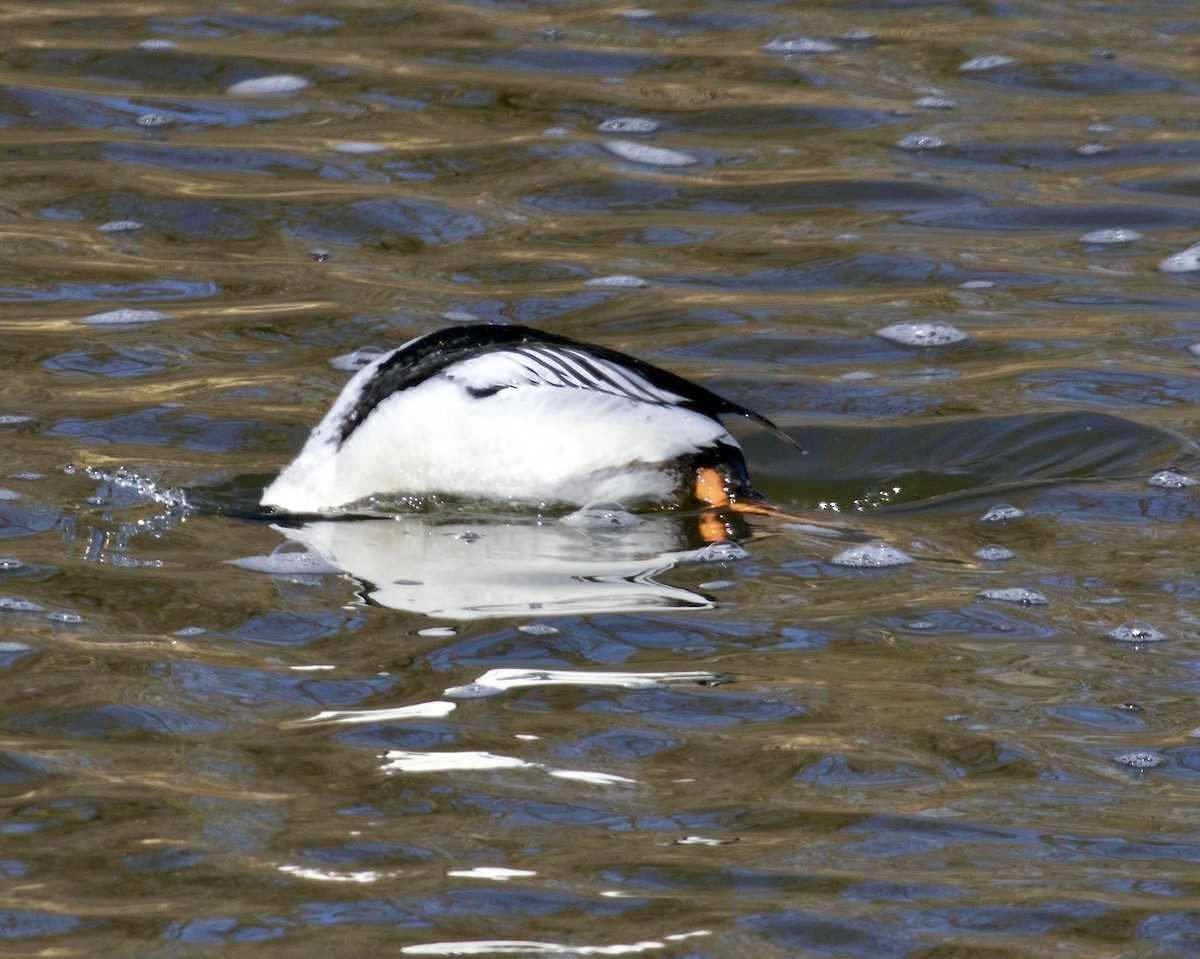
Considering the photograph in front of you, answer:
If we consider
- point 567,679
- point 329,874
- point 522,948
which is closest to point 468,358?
point 567,679

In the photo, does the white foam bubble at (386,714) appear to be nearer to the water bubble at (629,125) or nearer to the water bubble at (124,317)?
the water bubble at (124,317)

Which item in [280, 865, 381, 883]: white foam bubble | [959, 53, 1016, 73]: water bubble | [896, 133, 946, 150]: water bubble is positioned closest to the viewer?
[280, 865, 381, 883]: white foam bubble

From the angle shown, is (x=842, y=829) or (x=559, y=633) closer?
(x=842, y=829)

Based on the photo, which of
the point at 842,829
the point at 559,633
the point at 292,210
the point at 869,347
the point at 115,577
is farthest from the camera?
the point at 292,210

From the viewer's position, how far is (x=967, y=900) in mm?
3617

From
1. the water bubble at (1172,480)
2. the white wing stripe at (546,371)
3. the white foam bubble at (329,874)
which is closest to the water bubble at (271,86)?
the white wing stripe at (546,371)

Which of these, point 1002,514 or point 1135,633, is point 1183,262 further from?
point 1135,633

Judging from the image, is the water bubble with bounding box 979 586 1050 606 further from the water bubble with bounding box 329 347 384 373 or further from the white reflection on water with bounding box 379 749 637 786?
the water bubble with bounding box 329 347 384 373

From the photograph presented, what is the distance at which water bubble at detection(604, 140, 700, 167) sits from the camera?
9359 mm

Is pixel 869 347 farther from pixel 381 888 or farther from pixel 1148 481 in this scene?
pixel 381 888

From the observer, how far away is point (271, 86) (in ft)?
33.4

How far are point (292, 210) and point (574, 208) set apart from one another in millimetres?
1309

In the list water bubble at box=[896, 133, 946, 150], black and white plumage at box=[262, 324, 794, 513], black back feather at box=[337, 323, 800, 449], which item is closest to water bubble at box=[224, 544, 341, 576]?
black and white plumage at box=[262, 324, 794, 513]

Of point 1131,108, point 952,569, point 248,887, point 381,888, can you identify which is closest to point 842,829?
point 381,888
